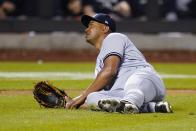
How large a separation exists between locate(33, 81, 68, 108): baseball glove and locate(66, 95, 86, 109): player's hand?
131 mm

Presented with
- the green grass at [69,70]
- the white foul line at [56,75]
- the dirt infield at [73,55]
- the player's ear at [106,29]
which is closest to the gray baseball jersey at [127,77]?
the player's ear at [106,29]

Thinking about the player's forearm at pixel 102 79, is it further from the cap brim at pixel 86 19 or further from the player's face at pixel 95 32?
the cap brim at pixel 86 19

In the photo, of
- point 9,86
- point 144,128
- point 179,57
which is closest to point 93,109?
point 144,128

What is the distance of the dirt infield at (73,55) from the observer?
1970 cm

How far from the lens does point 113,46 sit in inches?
299

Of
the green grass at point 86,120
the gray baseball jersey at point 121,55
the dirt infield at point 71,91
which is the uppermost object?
the gray baseball jersey at point 121,55

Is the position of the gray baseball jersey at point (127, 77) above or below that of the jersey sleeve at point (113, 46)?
below

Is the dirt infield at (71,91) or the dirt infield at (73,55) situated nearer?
the dirt infield at (71,91)

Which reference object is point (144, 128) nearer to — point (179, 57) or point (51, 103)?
point (51, 103)

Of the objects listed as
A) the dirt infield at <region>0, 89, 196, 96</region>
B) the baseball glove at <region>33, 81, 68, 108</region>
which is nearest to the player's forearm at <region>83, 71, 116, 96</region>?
the baseball glove at <region>33, 81, 68, 108</region>

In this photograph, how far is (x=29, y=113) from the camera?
24.4 feet

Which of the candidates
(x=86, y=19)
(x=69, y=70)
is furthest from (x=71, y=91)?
(x=69, y=70)

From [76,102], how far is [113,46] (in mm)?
721

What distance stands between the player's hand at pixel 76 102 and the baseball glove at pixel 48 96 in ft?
0.43
